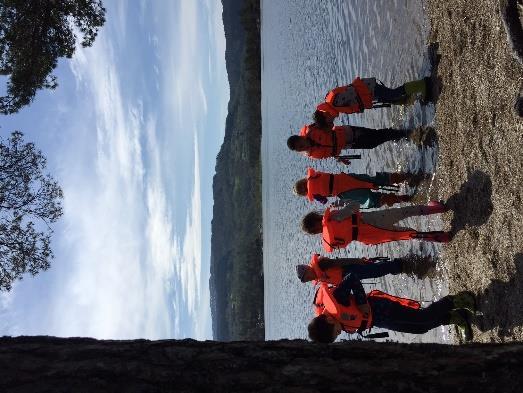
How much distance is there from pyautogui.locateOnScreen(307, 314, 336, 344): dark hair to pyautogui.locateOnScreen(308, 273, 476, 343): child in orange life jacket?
5 cm

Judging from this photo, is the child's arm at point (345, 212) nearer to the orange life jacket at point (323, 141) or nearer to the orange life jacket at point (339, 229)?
the orange life jacket at point (339, 229)

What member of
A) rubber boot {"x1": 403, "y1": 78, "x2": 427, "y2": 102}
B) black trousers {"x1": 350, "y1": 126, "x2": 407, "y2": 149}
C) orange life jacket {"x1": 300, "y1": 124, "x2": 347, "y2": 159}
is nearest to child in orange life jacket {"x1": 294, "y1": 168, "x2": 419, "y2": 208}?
orange life jacket {"x1": 300, "y1": 124, "x2": 347, "y2": 159}

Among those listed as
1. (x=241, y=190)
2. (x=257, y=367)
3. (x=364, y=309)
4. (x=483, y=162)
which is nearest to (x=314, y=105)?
(x=483, y=162)

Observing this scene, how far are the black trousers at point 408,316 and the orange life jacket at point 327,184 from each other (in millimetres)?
2466

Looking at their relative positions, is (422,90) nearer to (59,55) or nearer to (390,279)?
(390,279)

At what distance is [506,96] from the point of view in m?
6.50

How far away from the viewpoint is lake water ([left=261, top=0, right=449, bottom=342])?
11602mm

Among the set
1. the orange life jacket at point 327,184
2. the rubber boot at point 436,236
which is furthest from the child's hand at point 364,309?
the orange life jacket at point 327,184

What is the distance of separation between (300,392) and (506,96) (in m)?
5.12

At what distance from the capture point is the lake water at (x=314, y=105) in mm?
11602

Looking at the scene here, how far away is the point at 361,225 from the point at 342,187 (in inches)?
52.6

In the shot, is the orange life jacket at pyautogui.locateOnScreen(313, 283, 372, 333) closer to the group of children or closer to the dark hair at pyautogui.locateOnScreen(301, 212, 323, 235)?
the group of children

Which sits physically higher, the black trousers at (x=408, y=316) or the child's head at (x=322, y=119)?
the child's head at (x=322, y=119)

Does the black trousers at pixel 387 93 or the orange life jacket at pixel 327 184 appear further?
the black trousers at pixel 387 93
